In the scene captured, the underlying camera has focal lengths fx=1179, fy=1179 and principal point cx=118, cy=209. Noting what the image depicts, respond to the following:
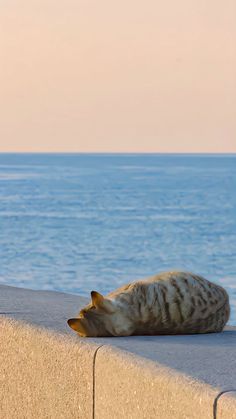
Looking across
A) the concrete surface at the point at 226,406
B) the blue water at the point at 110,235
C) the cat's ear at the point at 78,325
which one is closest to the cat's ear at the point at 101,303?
the cat's ear at the point at 78,325

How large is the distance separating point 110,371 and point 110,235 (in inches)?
1784

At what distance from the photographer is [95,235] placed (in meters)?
48.5

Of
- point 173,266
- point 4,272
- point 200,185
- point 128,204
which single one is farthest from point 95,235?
point 200,185

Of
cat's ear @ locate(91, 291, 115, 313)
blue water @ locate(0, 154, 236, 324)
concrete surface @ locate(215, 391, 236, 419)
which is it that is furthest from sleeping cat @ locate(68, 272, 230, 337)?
blue water @ locate(0, 154, 236, 324)

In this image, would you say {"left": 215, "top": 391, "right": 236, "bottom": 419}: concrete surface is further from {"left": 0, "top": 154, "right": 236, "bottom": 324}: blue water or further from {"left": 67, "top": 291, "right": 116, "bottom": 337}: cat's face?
{"left": 0, "top": 154, "right": 236, "bottom": 324}: blue water

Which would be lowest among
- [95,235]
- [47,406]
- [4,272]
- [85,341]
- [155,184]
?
[155,184]

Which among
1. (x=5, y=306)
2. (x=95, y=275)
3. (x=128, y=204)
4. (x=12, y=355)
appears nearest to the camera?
(x=12, y=355)

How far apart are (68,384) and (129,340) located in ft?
1.02

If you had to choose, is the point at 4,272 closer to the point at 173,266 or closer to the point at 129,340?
the point at 173,266

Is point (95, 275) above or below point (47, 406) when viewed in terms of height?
below

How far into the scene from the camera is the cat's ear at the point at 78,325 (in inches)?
179

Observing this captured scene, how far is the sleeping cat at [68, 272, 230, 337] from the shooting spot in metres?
4.64

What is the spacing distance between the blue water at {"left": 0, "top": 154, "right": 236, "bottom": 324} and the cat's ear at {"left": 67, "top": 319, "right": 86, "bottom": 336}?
17757 millimetres

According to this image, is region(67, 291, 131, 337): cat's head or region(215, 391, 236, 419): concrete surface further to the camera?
region(67, 291, 131, 337): cat's head
